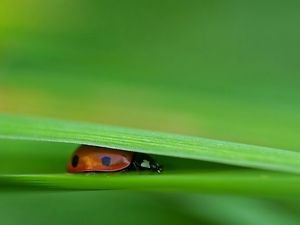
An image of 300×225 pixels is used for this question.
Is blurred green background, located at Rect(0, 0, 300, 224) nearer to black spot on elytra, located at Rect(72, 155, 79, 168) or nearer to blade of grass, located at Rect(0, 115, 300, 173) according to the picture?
black spot on elytra, located at Rect(72, 155, 79, 168)

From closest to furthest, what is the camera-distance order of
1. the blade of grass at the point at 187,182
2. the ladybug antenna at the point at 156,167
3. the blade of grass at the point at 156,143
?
the blade of grass at the point at 156,143, the blade of grass at the point at 187,182, the ladybug antenna at the point at 156,167

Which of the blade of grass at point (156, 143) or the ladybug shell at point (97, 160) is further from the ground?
the blade of grass at point (156, 143)

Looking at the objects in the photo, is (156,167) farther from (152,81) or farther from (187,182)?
(152,81)

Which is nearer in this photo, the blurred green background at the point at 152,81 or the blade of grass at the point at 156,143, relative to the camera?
the blade of grass at the point at 156,143

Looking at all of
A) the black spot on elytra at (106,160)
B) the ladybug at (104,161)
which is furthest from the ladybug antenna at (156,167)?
the black spot on elytra at (106,160)

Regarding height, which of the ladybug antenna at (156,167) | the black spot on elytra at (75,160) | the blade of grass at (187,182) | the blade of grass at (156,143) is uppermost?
the blade of grass at (156,143)

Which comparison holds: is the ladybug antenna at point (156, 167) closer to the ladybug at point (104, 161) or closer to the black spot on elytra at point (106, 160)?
the ladybug at point (104, 161)

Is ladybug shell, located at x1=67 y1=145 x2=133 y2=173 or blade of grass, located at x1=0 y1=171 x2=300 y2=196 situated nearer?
blade of grass, located at x1=0 y1=171 x2=300 y2=196

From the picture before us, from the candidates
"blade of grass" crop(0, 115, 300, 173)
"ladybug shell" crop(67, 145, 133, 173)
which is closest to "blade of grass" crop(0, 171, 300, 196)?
"blade of grass" crop(0, 115, 300, 173)
